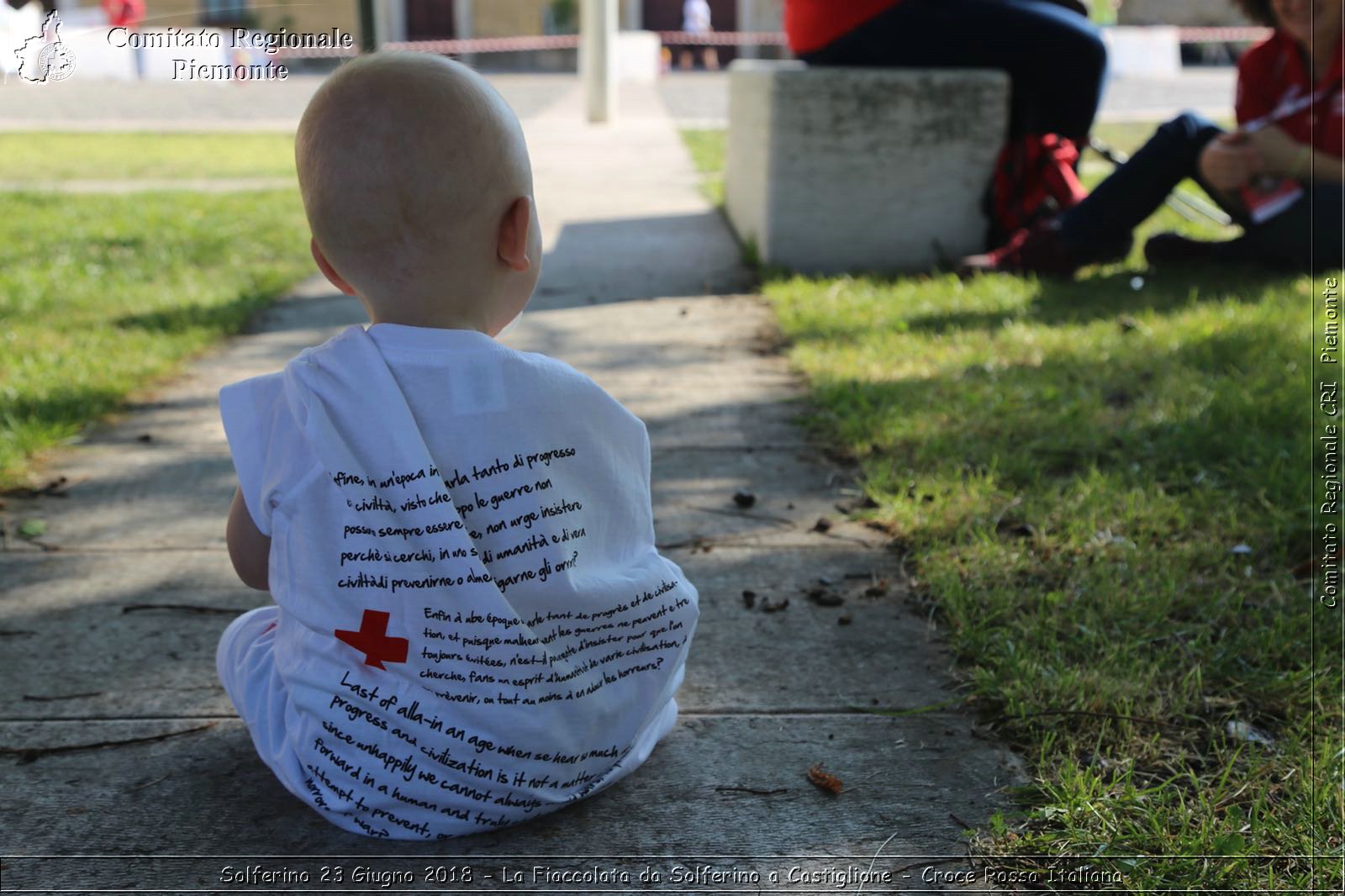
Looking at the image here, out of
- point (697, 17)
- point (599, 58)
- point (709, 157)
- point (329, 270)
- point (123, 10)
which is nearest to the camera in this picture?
point (329, 270)

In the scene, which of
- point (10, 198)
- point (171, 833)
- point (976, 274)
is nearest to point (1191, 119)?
point (976, 274)

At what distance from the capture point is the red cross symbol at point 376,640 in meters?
1.62

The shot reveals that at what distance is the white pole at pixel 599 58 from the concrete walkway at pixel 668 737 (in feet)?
32.7

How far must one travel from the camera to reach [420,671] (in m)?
1.64

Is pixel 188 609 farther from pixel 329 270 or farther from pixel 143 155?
pixel 143 155

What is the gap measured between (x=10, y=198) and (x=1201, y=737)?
27.6 feet

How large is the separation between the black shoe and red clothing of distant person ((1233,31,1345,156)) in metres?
0.58

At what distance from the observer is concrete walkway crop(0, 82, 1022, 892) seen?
1699 millimetres

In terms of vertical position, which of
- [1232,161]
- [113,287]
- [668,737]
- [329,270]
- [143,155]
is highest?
[329,270]

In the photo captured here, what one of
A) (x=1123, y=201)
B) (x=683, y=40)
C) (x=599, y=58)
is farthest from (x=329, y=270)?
(x=683, y=40)

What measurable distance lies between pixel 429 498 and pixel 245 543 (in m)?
0.34

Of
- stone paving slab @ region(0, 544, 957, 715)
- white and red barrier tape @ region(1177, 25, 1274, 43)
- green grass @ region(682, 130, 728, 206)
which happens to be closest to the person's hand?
green grass @ region(682, 130, 728, 206)

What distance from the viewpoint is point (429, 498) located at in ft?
5.18

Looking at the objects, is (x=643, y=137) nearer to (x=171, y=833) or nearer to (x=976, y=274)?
(x=976, y=274)
